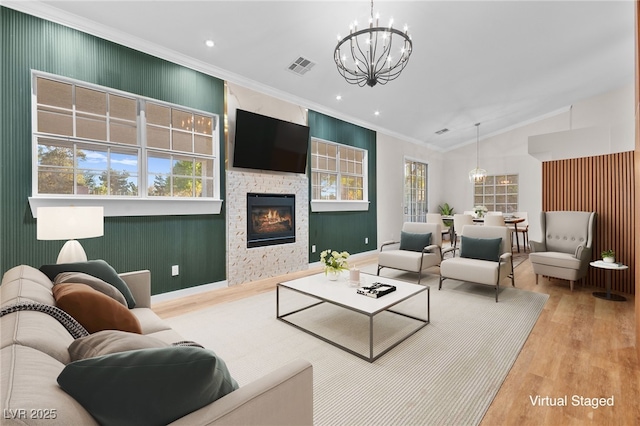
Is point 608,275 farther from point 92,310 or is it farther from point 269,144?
point 92,310

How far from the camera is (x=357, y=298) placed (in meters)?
2.58

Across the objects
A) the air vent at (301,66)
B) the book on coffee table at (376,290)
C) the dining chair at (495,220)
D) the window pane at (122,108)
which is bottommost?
the book on coffee table at (376,290)

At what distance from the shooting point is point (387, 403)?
5.88 ft

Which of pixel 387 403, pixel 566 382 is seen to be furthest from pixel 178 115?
pixel 566 382

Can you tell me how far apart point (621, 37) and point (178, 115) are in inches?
254

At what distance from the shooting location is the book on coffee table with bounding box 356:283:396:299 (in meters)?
2.63

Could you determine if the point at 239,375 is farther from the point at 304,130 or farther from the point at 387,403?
the point at 304,130

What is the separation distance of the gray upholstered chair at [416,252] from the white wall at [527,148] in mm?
3091

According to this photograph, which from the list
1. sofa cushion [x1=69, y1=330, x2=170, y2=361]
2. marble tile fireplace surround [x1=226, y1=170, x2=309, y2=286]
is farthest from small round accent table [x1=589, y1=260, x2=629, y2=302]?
sofa cushion [x1=69, y1=330, x2=170, y2=361]

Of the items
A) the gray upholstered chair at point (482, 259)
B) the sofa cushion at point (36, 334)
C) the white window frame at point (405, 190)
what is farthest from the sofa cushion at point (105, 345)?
the white window frame at point (405, 190)

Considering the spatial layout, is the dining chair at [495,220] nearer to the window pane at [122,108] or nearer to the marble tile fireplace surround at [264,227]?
the marble tile fireplace surround at [264,227]

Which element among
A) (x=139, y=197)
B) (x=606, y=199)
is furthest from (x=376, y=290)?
(x=606, y=199)

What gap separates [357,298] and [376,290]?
0.75ft

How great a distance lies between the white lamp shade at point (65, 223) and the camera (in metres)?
2.26
